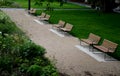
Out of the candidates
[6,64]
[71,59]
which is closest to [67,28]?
[71,59]

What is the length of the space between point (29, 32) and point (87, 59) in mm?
8375

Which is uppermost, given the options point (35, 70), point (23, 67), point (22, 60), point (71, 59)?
point (35, 70)

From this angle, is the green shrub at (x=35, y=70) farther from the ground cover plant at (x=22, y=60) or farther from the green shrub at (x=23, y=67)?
the green shrub at (x=23, y=67)

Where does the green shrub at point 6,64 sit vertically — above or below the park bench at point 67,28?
above

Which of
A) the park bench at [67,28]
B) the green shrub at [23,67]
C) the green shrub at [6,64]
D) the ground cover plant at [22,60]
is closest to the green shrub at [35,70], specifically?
the ground cover plant at [22,60]

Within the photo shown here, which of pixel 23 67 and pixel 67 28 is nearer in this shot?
pixel 23 67

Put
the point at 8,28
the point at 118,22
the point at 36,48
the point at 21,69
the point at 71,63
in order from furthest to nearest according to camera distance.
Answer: the point at 118,22 < the point at 8,28 < the point at 71,63 < the point at 36,48 < the point at 21,69

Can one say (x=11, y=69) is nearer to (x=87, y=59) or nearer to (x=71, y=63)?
(x=71, y=63)

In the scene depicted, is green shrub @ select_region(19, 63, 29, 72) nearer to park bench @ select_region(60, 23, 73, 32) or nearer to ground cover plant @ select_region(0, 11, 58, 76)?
ground cover plant @ select_region(0, 11, 58, 76)

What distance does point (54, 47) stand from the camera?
18.1 metres

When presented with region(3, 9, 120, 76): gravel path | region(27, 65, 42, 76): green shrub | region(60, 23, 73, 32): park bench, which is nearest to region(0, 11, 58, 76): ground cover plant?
region(27, 65, 42, 76): green shrub

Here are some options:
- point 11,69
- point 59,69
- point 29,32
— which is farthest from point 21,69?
point 29,32

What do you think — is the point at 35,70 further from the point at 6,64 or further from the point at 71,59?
the point at 71,59

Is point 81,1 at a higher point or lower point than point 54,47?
lower
